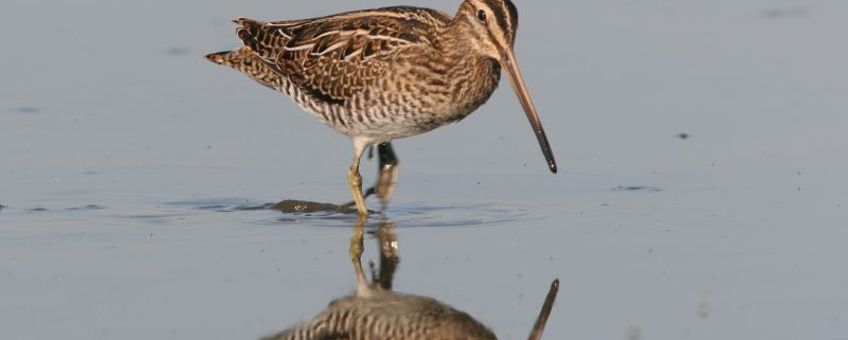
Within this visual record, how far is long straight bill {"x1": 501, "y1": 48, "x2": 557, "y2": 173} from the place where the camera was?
9.84 m

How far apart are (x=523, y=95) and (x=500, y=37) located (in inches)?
13.1

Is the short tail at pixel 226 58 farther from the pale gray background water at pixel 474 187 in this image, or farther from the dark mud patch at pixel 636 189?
the dark mud patch at pixel 636 189

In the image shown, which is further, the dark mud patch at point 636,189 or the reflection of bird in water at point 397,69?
the dark mud patch at point 636,189

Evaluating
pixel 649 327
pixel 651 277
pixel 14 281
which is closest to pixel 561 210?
pixel 651 277

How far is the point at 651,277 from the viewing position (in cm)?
859

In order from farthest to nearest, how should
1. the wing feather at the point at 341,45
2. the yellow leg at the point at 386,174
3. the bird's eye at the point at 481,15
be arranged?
the yellow leg at the point at 386,174 → the wing feather at the point at 341,45 → the bird's eye at the point at 481,15

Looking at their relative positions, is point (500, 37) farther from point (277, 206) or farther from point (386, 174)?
point (277, 206)

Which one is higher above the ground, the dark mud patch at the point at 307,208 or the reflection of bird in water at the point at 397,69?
the reflection of bird in water at the point at 397,69

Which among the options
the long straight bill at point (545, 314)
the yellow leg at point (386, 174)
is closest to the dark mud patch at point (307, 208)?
the yellow leg at point (386, 174)

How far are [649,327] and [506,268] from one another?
1178 mm

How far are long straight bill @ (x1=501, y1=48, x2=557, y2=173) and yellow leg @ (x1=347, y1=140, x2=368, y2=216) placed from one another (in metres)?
1.09

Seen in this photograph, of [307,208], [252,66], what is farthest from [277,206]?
[252,66]

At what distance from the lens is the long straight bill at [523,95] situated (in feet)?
32.3

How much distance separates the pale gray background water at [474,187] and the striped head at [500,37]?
523mm
